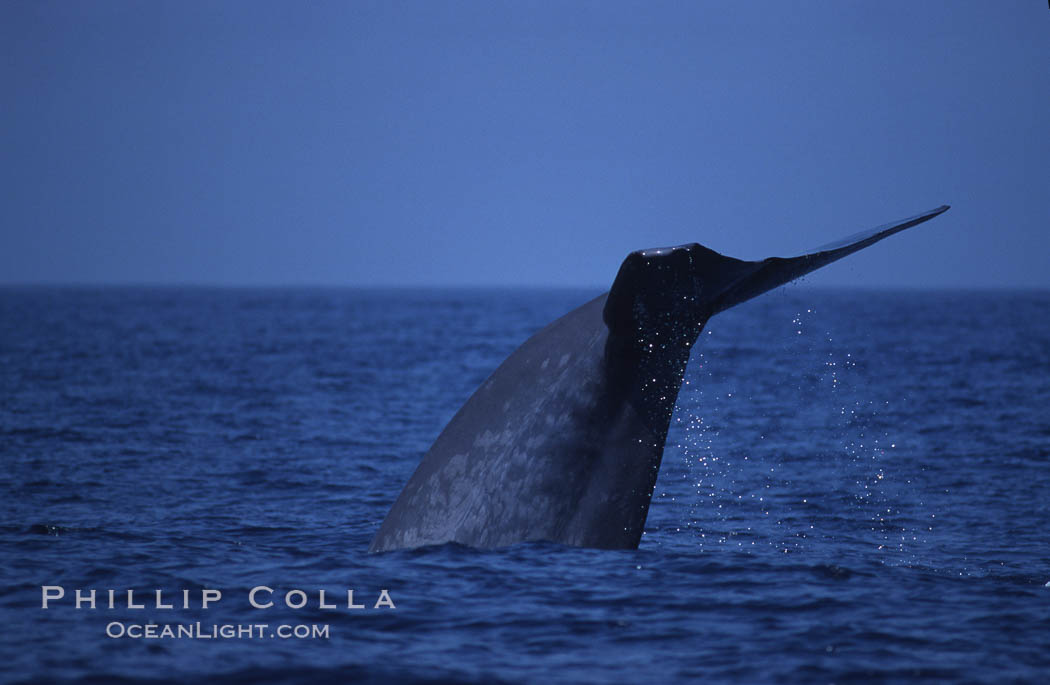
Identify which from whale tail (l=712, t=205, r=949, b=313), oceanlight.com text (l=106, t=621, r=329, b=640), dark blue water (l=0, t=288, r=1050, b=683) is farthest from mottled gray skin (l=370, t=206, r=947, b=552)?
oceanlight.com text (l=106, t=621, r=329, b=640)

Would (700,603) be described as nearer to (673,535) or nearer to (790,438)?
(673,535)

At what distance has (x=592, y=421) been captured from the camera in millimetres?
7562

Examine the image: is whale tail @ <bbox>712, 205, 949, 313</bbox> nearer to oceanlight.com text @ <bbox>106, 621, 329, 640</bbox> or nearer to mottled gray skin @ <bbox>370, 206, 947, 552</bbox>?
mottled gray skin @ <bbox>370, 206, 947, 552</bbox>

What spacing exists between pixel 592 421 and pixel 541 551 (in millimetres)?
885

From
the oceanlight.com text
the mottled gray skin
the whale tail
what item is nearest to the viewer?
the whale tail

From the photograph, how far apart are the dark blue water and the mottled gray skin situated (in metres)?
0.29

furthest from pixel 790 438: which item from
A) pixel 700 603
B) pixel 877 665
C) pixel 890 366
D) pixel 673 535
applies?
pixel 890 366

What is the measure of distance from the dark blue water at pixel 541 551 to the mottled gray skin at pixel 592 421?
0.94ft

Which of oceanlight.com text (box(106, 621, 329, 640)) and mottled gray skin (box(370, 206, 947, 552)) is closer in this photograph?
mottled gray skin (box(370, 206, 947, 552))

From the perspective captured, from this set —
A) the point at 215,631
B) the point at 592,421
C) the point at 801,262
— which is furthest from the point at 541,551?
the point at 801,262

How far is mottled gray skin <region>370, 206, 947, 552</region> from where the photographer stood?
24.0ft

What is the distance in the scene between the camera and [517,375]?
7902mm

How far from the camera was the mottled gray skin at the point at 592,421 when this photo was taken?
731 centimetres

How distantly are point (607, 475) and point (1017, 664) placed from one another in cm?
253
